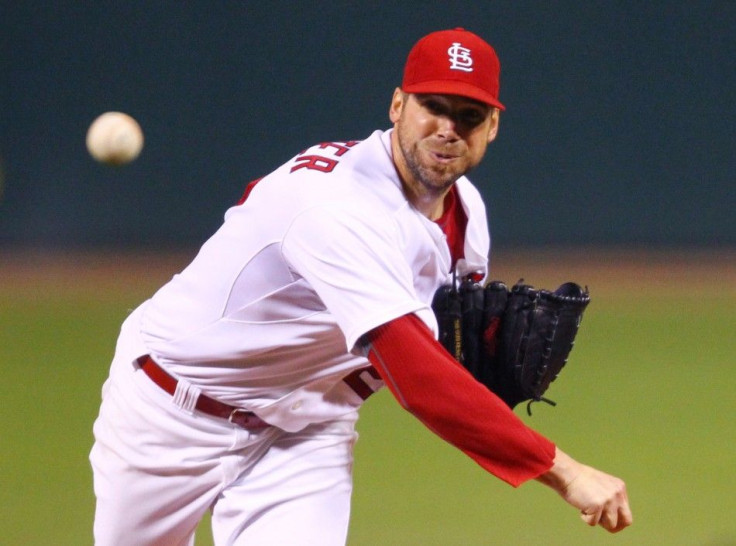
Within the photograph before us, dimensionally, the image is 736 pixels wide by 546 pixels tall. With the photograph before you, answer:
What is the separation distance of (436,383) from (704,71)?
399 inches

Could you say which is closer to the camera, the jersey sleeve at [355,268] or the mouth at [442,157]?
the jersey sleeve at [355,268]

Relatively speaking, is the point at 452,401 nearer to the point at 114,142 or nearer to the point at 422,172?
the point at 422,172

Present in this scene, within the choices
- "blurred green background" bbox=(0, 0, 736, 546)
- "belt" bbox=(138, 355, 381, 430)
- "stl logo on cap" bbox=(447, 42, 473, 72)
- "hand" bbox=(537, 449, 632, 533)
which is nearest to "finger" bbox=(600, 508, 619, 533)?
"hand" bbox=(537, 449, 632, 533)

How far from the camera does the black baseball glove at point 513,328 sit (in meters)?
3.00

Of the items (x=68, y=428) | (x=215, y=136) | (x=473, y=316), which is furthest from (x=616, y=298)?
(x=473, y=316)

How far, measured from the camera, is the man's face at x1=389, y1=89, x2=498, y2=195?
107 inches

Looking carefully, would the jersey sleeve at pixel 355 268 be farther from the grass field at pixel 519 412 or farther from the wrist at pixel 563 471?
the grass field at pixel 519 412

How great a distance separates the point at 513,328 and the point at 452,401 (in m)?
0.65

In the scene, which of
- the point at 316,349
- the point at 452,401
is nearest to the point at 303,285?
the point at 316,349

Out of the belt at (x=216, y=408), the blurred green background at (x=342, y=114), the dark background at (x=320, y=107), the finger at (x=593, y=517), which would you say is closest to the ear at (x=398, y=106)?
the belt at (x=216, y=408)

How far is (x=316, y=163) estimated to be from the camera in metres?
2.75

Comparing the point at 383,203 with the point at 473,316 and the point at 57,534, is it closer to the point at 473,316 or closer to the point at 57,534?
the point at 473,316

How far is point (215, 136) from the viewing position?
11.7m

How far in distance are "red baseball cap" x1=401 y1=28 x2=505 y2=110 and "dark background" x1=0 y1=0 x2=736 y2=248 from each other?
876 centimetres
